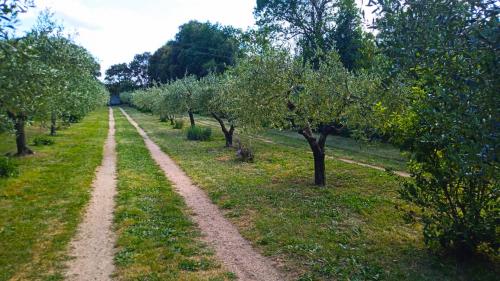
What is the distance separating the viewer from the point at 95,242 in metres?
10.3

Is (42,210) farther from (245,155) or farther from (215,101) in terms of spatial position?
(215,101)

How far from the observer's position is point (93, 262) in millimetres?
8992

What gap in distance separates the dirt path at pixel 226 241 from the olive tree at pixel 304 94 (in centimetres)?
431

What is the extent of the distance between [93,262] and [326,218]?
6554 millimetres

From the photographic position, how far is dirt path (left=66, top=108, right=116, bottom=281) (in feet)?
27.8

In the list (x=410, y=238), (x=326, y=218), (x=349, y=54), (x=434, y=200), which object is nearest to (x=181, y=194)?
(x=326, y=218)

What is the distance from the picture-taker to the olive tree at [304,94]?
591 inches

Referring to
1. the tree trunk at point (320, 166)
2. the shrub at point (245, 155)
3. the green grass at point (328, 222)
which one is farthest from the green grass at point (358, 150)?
the green grass at point (328, 222)

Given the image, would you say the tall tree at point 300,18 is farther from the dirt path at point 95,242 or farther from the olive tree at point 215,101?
the dirt path at point 95,242

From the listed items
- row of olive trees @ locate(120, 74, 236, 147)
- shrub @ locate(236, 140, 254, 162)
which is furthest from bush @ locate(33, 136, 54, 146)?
shrub @ locate(236, 140, 254, 162)

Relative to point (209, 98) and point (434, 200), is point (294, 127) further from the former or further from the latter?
point (209, 98)

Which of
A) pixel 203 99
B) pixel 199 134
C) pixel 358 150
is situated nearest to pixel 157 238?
pixel 358 150

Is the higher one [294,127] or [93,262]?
[294,127]

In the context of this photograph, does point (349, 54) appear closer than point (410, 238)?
No
